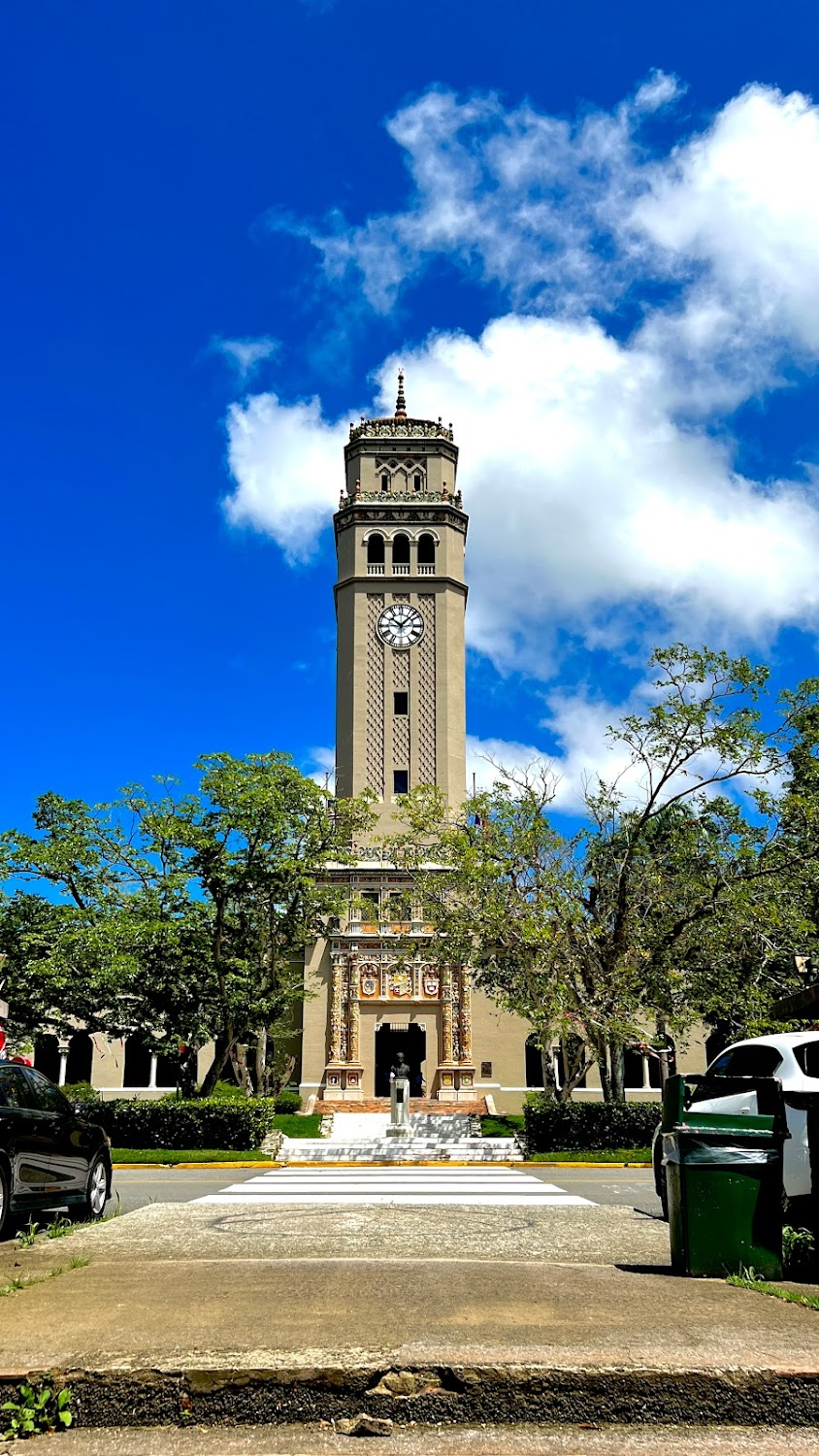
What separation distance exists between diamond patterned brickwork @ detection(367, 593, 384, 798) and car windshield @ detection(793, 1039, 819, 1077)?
35489 millimetres

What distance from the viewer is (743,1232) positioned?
6945 millimetres

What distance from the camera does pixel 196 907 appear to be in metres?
29.7

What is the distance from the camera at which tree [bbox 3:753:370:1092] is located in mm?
28672

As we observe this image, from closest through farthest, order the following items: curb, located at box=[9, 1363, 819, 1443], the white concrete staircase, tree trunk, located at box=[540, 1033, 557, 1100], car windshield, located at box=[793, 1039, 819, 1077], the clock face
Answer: curb, located at box=[9, 1363, 819, 1443] < car windshield, located at box=[793, 1039, 819, 1077] < the white concrete staircase < tree trunk, located at box=[540, 1033, 557, 1100] < the clock face

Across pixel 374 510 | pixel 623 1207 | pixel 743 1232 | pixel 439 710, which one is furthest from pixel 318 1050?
pixel 743 1232

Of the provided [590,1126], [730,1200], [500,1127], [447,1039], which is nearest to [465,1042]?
[447,1039]

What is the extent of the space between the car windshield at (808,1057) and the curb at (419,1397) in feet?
19.7

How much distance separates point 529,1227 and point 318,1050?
105 ft

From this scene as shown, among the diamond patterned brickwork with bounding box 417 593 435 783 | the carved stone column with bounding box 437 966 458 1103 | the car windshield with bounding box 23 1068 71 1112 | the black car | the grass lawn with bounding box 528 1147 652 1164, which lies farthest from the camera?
the diamond patterned brickwork with bounding box 417 593 435 783

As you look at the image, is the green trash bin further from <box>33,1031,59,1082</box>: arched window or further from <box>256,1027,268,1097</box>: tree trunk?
<box>33,1031,59,1082</box>: arched window

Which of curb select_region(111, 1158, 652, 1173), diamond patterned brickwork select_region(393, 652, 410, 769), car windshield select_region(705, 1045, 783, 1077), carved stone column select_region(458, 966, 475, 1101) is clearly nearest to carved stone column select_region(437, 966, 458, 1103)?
carved stone column select_region(458, 966, 475, 1101)

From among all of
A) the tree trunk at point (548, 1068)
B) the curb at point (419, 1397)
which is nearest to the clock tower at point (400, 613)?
the tree trunk at point (548, 1068)

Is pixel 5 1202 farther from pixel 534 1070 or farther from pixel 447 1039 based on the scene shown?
pixel 534 1070

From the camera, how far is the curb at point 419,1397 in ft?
15.3
